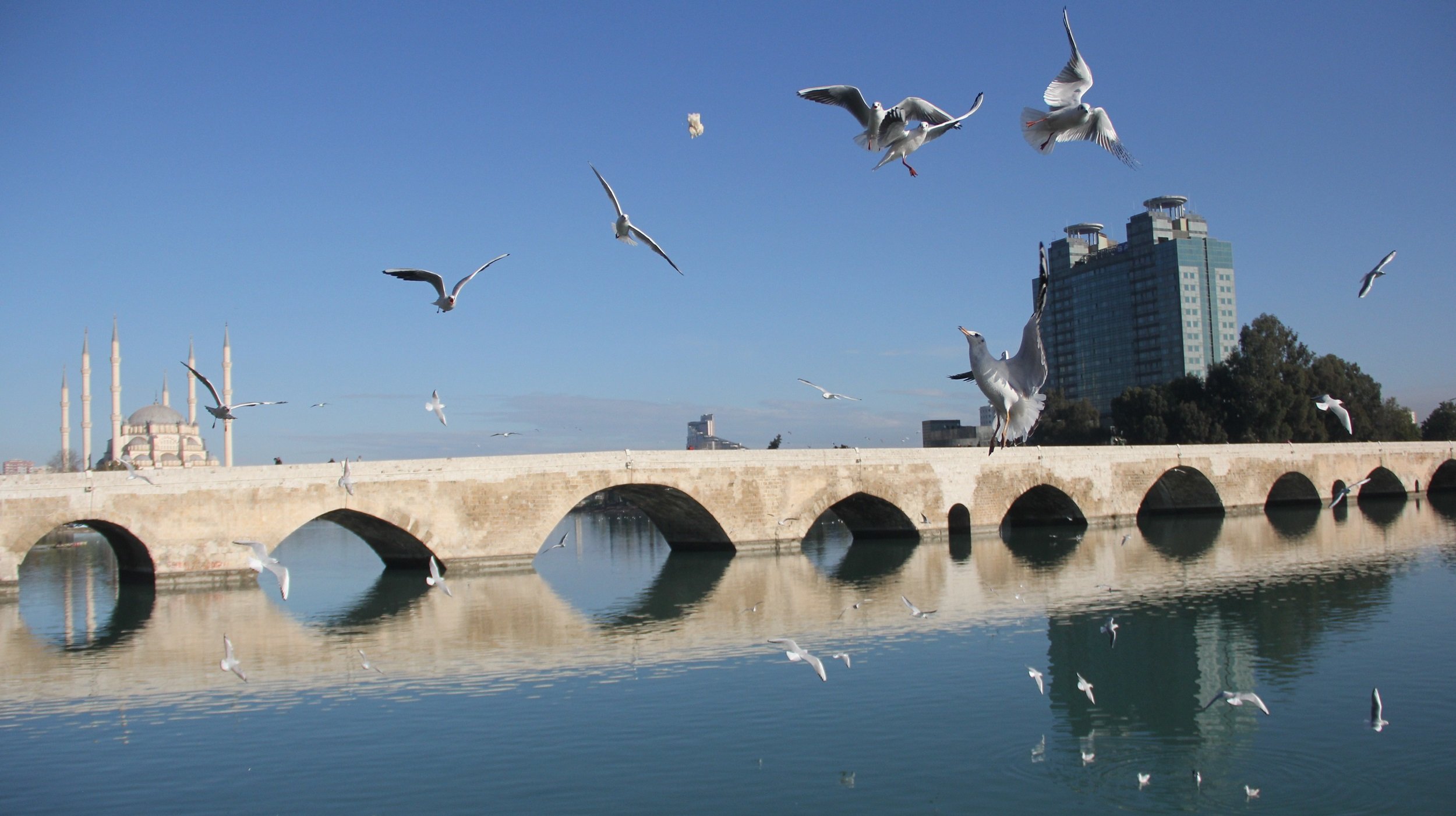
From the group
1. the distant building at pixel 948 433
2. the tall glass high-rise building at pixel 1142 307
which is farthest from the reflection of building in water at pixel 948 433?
the tall glass high-rise building at pixel 1142 307

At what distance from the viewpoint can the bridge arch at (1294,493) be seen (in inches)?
1587

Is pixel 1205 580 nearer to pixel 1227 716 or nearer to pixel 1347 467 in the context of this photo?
pixel 1227 716

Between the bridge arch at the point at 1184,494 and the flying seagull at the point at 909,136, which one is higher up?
the flying seagull at the point at 909,136

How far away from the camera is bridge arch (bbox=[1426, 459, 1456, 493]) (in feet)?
153

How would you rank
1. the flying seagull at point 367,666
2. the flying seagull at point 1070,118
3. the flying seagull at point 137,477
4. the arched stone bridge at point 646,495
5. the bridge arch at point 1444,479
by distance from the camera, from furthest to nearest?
the bridge arch at point 1444,479, the arched stone bridge at point 646,495, the flying seagull at point 137,477, the flying seagull at point 367,666, the flying seagull at point 1070,118

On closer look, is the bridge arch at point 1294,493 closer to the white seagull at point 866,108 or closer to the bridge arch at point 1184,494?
the bridge arch at point 1184,494

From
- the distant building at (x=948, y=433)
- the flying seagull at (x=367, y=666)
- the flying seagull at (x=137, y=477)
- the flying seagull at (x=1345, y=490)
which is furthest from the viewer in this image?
the distant building at (x=948, y=433)

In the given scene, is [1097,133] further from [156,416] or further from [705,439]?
[156,416]

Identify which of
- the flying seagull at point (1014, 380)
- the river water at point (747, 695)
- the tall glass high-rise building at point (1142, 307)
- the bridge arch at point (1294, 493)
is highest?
the tall glass high-rise building at point (1142, 307)

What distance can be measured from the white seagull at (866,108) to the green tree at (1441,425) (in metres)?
57.3

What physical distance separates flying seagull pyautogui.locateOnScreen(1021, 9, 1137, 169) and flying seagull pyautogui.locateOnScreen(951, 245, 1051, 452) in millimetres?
1182

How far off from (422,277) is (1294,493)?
3989 cm

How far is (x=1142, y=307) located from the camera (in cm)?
8269

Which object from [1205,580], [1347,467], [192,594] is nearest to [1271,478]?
[1347,467]
